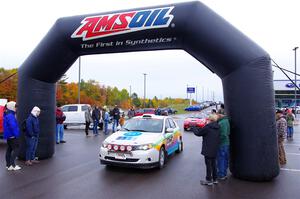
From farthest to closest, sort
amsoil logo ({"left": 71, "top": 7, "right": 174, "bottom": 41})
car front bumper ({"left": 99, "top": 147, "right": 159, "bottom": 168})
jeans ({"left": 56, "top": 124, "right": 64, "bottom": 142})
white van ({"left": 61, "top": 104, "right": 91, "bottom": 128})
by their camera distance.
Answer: white van ({"left": 61, "top": 104, "right": 91, "bottom": 128})
jeans ({"left": 56, "top": 124, "right": 64, "bottom": 142})
amsoil logo ({"left": 71, "top": 7, "right": 174, "bottom": 41})
car front bumper ({"left": 99, "top": 147, "right": 159, "bottom": 168})

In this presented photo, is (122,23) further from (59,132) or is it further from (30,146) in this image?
(59,132)

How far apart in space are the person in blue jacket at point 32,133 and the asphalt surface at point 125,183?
0.40 metres

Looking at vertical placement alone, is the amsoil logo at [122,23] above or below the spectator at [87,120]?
above

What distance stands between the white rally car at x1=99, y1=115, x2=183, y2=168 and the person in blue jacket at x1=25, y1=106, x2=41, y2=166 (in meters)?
2.22

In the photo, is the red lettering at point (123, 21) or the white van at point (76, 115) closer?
the red lettering at point (123, 21)

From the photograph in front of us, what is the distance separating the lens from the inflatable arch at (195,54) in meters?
7.21

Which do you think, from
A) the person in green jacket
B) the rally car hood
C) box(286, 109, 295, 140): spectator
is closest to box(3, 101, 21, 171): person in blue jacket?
the rally car hood

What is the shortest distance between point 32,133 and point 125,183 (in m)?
3.57

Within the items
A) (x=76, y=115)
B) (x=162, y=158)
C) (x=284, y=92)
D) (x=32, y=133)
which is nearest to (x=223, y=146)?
(x=162, y=158)

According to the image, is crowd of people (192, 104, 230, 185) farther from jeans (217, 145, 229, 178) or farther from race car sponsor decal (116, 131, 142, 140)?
race car sponsor decal (116, 131, 142, 140)

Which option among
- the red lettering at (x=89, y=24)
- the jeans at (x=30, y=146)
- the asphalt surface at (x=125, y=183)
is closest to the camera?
the asphalt surface at (x=125, y=183)

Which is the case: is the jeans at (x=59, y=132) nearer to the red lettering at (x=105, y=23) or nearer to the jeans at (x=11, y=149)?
the jeans at (x=11, y=149)

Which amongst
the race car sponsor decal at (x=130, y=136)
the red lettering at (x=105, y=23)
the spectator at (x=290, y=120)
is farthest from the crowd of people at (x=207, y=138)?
the spectator at (x=290, y=120)

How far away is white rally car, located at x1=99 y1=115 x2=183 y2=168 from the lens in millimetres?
7879
